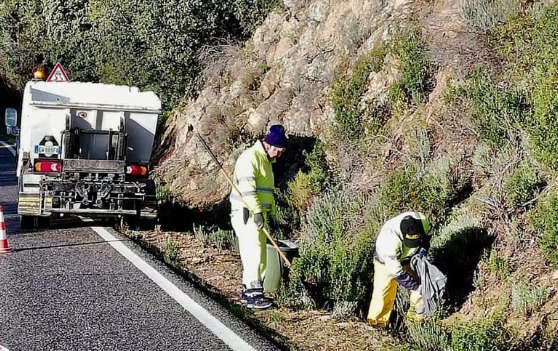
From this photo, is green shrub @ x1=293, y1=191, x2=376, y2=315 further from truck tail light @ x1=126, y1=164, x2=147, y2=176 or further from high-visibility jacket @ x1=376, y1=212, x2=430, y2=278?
truck tail light @ x1=126, y1=164, x2=147, y2=176

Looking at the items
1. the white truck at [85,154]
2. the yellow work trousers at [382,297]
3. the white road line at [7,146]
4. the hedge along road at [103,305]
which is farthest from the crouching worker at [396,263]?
the white road line at [7,146]

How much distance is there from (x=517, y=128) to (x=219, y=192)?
288 inches

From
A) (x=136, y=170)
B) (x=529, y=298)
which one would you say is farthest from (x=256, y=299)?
(x=136, y=170)

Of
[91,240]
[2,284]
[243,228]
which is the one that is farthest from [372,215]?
[2,284]

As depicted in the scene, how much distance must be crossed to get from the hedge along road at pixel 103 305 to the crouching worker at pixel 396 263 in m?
1.89

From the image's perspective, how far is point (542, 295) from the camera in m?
7.39

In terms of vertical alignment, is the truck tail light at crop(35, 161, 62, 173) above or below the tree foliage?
below

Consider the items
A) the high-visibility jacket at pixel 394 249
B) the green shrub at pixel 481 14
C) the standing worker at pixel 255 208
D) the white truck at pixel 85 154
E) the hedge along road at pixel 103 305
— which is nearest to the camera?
the hedge along road at pixel 103 305

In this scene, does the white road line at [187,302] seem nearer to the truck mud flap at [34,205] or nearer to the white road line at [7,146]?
the truck mud flap at [34,205]

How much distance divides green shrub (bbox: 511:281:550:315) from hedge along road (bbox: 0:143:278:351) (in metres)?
2.63

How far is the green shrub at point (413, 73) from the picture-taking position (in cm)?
1179

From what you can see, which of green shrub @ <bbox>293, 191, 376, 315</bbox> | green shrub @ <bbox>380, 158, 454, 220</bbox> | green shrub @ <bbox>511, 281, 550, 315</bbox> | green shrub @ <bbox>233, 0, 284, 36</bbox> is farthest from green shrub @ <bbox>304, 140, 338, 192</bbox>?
green shrub @ <bbox>233, 0, 284, 36</bbox>

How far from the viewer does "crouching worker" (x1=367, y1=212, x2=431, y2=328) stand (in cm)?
798

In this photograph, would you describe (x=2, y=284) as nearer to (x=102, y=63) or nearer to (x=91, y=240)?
(x=91, y=240)
